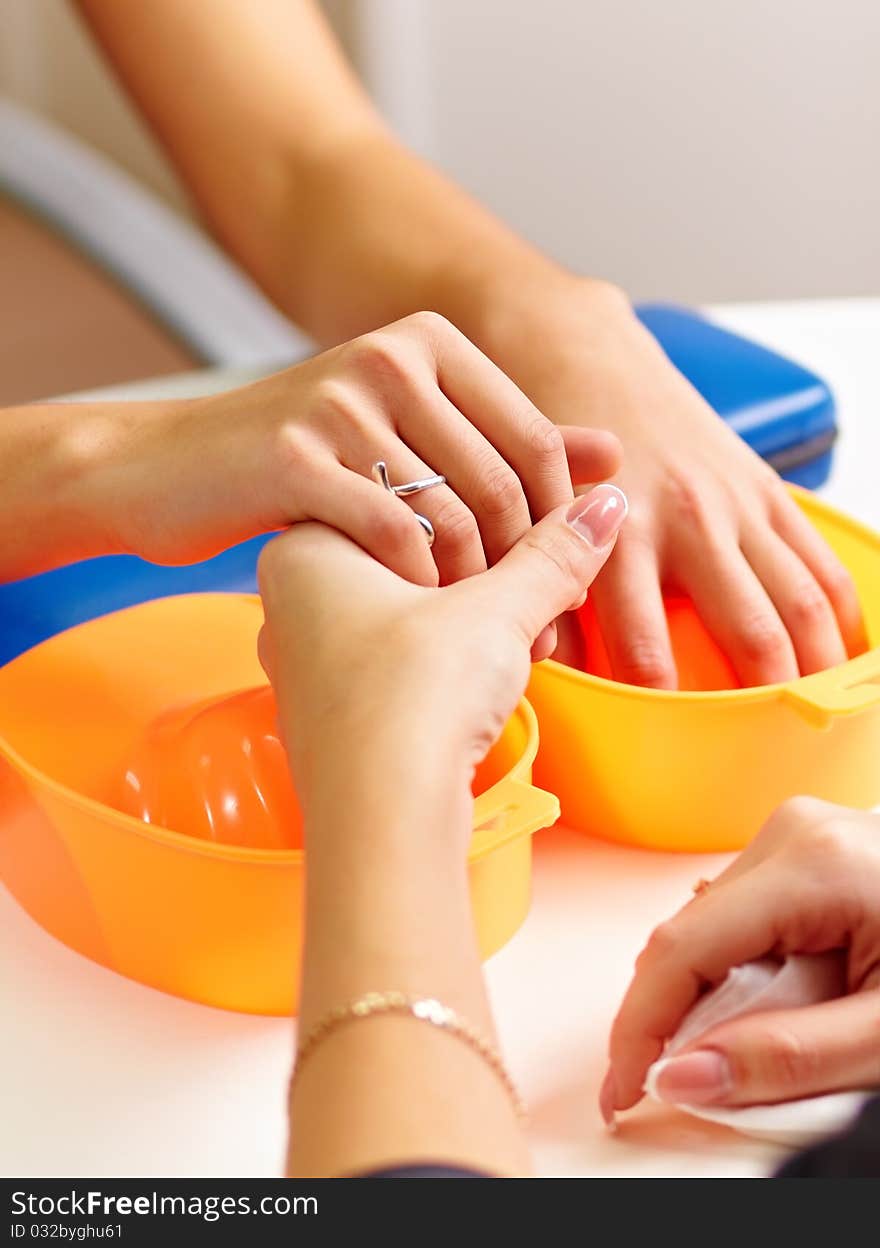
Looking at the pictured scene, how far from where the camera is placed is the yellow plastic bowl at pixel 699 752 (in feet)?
1.98

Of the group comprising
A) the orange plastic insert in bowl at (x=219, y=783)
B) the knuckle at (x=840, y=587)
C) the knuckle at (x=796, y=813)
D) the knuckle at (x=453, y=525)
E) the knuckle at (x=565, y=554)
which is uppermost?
the knuckle at (x=840, y=587)

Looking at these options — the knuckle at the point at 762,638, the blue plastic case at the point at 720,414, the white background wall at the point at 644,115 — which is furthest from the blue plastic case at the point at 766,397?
the white background wall at the point at 644,115

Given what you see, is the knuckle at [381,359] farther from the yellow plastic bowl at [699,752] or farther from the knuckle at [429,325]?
the yellow plastic bowl at [699,752]

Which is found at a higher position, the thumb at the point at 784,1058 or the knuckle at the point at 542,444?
the knuckle at the point at 542,444

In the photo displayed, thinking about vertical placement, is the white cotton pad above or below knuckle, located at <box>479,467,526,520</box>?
below

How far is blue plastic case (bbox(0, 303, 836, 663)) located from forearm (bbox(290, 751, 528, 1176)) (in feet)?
1.13

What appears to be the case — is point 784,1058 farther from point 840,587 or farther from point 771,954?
point 840,587

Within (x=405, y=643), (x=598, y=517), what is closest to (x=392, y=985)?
(x=405, y=643)

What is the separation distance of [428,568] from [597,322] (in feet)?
1.06

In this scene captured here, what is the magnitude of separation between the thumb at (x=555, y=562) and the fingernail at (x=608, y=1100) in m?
0.17

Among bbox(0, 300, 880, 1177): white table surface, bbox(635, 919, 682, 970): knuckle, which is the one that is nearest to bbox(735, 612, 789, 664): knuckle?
bbox(0, 300, 880, 1177): white table surface

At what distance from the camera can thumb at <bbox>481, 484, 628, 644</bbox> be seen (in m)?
0.50

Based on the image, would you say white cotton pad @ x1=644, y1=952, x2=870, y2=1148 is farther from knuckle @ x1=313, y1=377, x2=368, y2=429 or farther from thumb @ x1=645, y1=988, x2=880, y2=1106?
knuckle @ x1=313, y1=377, x2=368, y2=429

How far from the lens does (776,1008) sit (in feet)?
1.61
